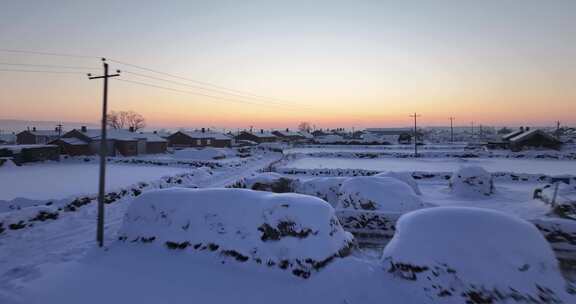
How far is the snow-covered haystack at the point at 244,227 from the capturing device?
8.69 meters

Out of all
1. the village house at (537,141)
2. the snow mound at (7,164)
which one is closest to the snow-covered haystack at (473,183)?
the snow mound at (7,164)

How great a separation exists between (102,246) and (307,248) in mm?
7041

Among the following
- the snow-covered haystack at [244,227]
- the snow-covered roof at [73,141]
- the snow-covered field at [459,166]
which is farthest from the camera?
the snow-covered roof at [73,141]

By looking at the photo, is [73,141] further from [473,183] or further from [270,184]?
[473,183]

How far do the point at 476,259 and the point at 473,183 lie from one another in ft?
49.8

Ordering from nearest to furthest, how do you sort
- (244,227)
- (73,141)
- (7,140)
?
(244,227)
(73,141)
(7,140)

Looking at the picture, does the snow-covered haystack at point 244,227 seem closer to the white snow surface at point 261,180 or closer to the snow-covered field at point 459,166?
the white snow surface at point 261,180

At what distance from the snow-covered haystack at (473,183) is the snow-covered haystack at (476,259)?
13666 mm

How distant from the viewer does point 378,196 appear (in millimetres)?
14664

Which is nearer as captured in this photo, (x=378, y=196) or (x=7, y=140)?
(x=378, y=196)

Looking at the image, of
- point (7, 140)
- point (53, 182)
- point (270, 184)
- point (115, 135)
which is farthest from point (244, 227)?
point (7, 140)

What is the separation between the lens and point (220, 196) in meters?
10.5

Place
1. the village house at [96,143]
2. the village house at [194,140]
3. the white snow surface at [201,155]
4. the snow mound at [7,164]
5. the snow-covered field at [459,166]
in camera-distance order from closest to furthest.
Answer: the snow mound at [7,164], the snow-covered field at [459,166], the village house at [96,143], the white snow surface at [201,155], the village house at [194,140]

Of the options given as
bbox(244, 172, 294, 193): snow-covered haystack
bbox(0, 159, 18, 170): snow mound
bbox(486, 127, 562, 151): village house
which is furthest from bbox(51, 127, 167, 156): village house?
bbox(486, 127, 562, 151): village house
